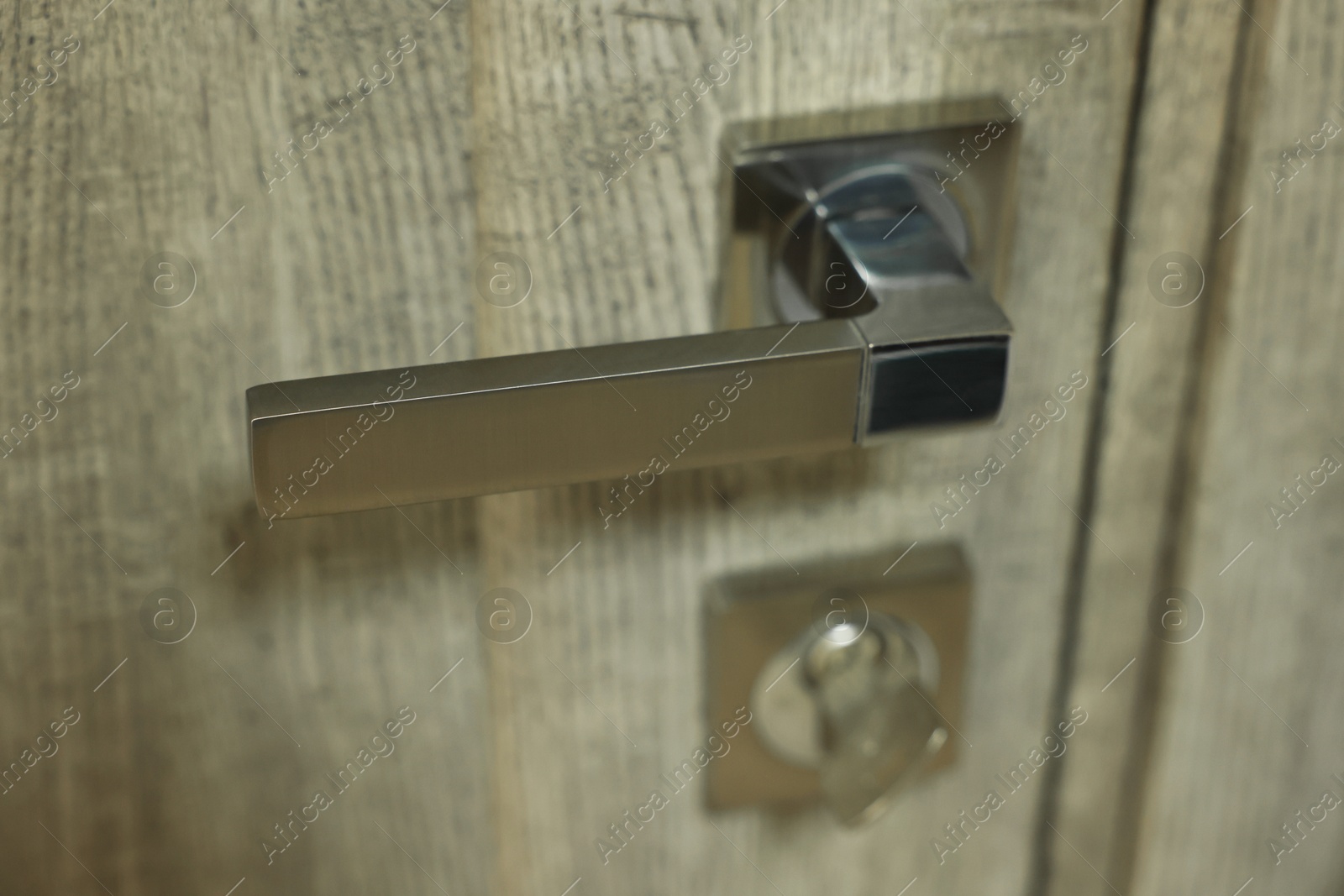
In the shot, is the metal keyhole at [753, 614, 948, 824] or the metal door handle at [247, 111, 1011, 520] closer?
the metal door handle at [247, 111, 1011, 520]

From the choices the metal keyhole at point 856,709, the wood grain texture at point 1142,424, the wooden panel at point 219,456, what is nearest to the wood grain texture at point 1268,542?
the wood grain texture at point 1142,424

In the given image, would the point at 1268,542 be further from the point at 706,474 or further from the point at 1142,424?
the point at 706,474

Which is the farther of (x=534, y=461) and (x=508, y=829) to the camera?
(x=508, y=829)

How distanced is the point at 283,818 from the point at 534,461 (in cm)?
22

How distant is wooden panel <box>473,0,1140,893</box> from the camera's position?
14.9 inches

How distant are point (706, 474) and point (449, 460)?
130 millimetres

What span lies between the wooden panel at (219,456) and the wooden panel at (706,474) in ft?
0.08

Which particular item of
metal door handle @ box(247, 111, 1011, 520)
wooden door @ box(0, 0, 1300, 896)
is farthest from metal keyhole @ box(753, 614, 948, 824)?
metal door handle @ box(247, 111, 1011, 520)

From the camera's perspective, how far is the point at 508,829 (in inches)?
19.9

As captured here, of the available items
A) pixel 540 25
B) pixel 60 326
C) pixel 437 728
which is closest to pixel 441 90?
pixel 540 25

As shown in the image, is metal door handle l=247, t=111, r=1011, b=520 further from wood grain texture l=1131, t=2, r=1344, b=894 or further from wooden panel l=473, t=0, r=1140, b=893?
wood grain texture l=1131, t=2, r=1344, b=894

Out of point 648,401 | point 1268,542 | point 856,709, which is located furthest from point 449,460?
point 1268,542

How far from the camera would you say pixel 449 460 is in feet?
1.11

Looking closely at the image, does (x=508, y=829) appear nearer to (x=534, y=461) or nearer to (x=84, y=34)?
(x=534, y=461)
